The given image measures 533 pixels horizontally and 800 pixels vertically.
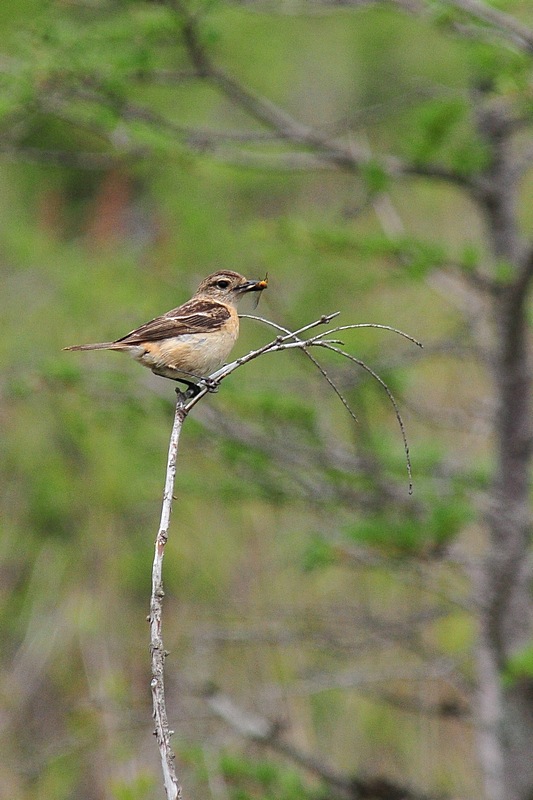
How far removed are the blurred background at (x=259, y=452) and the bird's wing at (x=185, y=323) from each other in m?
1.38

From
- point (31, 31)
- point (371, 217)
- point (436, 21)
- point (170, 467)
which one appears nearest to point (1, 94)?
point (31, 31)

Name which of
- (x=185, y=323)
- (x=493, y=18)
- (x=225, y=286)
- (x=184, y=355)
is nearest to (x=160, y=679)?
(x=184, y=355)

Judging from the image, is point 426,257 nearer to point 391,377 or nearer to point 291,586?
point 391,377

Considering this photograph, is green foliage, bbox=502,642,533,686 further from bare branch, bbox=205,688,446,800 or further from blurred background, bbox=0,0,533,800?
bare branch, bbox=205,688,446,800

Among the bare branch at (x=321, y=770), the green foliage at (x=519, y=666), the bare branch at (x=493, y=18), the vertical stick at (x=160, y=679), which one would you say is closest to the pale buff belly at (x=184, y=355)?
the vertical stick at (x=160, y=679)

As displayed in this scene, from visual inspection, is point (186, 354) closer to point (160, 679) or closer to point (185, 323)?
point (185, 323)

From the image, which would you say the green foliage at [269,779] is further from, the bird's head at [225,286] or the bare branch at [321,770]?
the bird's head at [225,286]

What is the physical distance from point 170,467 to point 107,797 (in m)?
7.55

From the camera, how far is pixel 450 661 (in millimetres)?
7500

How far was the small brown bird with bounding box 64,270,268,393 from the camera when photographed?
14.8ft

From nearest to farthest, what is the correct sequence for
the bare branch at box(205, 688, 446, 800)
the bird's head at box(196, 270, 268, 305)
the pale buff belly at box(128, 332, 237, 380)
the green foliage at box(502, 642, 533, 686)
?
the pale buff belly at box(128, 332, 237, 380) → the bird's head at box(196, 270, 268, 305) → the green foliage at box(502, 642, 533, 686) → the bare branch at box(205, 688, 446, 800)

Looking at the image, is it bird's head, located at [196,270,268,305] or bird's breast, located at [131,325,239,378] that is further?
bird's head, located at [196,270,268,305]

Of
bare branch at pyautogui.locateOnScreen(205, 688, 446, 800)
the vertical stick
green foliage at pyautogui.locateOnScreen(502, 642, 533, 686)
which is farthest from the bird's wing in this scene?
bare branch at pyautogui.locateOnScreen(205, 688, 446, 800)

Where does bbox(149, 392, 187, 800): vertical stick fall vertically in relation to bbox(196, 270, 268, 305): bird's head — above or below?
above
